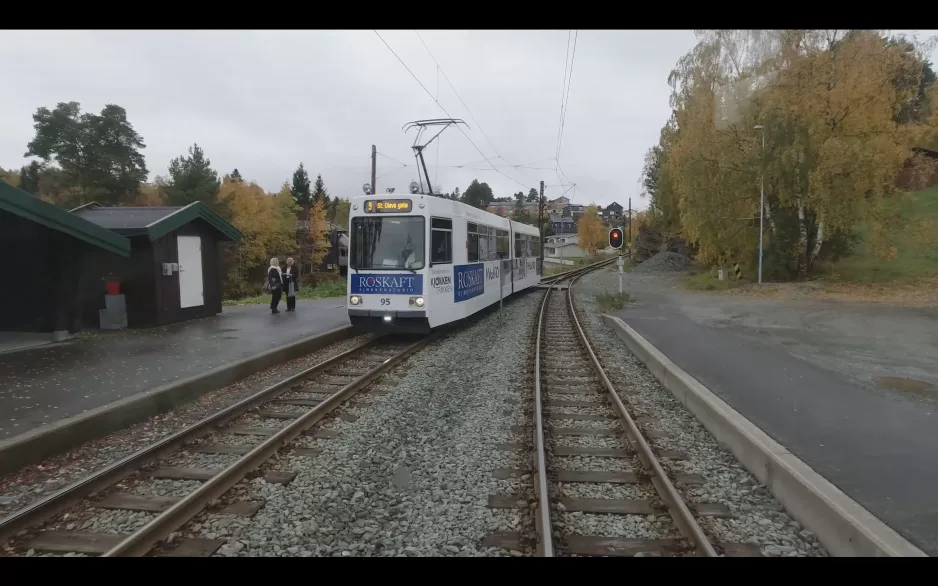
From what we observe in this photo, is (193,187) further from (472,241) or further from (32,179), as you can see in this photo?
(472,241)

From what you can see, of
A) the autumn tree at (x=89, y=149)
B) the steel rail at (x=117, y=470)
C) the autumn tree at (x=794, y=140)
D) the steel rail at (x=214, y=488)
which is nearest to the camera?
the steel rail at (x=214, y=488)

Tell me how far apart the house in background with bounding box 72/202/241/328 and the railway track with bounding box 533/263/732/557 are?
994 centimetres

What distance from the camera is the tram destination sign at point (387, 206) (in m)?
12.4

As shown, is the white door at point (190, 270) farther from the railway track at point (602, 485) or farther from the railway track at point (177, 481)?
the railway track at point (602, 485)

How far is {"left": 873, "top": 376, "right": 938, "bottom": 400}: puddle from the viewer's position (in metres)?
7.73

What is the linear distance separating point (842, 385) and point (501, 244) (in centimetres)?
1220

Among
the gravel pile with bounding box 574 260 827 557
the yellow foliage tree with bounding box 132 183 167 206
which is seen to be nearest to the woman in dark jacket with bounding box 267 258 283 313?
the gravel pile with bounding box 574 260 827 557

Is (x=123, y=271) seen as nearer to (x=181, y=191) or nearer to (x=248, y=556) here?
(x=248, y=556)

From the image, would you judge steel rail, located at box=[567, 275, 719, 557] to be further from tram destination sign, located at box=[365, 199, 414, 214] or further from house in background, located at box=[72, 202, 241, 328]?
house in background, located at box=[72, 202, 241, 328]

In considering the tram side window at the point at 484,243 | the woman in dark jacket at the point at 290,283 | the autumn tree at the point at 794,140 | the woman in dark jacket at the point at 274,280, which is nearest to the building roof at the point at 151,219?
the woman in dark jacket at the point at 274,280

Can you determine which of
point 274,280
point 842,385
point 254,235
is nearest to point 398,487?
point 842,385

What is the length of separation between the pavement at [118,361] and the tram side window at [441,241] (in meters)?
3.37

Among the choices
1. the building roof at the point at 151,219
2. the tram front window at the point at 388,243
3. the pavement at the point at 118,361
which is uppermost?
the building roof at the point at 151,219
